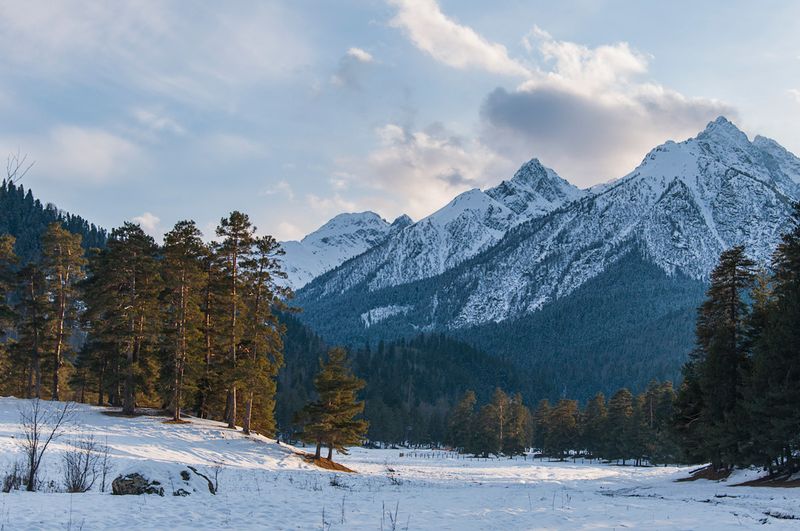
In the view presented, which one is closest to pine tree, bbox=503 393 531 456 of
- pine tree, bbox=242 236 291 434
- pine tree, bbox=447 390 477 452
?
pine tree, bbox=447 390 477 452

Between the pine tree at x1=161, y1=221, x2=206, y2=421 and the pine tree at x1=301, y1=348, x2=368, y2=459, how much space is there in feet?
29.5

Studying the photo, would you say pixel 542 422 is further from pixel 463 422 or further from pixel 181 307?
pixel 181 307

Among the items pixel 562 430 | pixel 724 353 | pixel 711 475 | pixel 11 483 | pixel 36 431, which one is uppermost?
pixel 724 353

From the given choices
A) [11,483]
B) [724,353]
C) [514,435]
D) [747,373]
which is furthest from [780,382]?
[514,435]

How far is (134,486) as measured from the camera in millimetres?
19188

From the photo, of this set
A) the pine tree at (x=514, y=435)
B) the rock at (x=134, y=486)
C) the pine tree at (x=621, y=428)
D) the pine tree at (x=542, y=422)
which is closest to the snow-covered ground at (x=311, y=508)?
the rock at (x=134, y=486)

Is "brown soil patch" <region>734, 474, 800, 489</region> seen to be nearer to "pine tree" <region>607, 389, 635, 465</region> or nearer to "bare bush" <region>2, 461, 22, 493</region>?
"bare bush" <region>2, 461, 22, 493</region>

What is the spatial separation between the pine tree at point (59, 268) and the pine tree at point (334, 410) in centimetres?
1893

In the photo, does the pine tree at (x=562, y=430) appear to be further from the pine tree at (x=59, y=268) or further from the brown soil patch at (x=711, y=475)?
the pine tree at (x=59, y=268)

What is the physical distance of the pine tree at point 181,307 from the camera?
42.3 m

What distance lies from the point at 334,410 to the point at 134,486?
85.4 ft

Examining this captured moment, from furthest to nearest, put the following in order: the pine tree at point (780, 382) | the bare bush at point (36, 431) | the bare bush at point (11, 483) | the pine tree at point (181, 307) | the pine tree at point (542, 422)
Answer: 1. the pine tree at point (542, 422)
2. the pine tree at point (181, 307)
3. the pine tree at point (780, 382)
4. the bare bush at point (36, 431)
5. the bare bush at point (11, 483)

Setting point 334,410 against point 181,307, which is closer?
point 181,307

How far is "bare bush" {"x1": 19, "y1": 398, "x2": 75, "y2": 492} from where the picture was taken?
19016 mm
